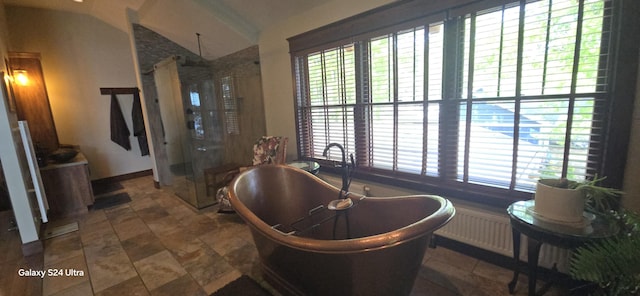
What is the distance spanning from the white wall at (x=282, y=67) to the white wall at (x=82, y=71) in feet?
9.78

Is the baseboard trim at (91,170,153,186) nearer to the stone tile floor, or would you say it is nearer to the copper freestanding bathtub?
the stone tile floor

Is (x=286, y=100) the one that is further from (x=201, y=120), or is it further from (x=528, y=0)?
(x=528, y=0)

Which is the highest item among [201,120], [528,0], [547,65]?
[528,0]

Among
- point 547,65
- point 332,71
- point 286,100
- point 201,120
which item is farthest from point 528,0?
point 201,120

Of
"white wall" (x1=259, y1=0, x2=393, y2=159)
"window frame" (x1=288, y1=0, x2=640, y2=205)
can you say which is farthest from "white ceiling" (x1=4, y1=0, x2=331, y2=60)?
"window frame" (x1=288, y1=0, x2=640, y2=205)

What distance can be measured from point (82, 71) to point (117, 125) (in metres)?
1.01

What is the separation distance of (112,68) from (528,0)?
19.3ft

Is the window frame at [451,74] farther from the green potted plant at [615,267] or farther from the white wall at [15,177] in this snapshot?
the white wall at [15,177]

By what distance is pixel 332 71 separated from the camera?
9.52 feet

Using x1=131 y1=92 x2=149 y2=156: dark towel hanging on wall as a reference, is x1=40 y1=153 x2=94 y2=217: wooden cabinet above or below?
below

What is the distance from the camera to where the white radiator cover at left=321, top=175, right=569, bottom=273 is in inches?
68.6

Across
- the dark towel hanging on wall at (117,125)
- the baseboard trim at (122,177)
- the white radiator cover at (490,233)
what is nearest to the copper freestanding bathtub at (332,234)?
the white radiator cover at (490,233)

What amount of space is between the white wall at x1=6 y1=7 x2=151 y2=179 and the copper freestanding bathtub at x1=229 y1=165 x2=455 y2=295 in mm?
4024

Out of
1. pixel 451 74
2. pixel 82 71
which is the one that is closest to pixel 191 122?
pixel 82 71
